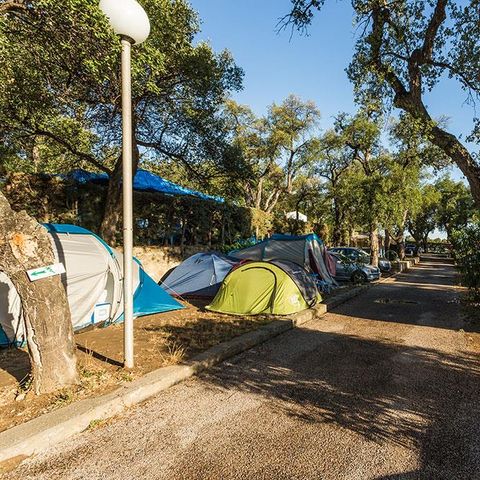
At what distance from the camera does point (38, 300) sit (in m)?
3.77

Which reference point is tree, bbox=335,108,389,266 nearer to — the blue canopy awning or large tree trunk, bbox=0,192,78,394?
the blue canopy awning

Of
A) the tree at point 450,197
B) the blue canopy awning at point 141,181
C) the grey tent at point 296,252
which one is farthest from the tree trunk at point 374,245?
the tree at point 450,197

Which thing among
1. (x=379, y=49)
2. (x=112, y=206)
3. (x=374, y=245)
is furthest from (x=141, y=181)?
(x=374, y=245)

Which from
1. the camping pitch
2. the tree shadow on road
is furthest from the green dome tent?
the camping pitch

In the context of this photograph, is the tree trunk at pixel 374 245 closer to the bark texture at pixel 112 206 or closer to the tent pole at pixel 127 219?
the bark texture at pixel 112 206

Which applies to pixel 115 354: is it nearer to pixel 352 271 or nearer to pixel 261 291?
pixel 261 291

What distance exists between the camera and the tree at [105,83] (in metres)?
5.42

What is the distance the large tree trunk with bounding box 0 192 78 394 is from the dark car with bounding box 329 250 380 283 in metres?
13.5

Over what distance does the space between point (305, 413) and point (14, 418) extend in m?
2.82

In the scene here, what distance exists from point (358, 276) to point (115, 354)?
40.7ft

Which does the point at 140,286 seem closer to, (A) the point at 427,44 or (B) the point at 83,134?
(B) the point at 83,134

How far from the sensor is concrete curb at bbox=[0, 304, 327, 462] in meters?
2.98

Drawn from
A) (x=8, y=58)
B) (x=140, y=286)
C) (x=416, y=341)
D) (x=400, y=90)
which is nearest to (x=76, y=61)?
(x=8, y=58)

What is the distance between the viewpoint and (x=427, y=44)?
8.42 metres
